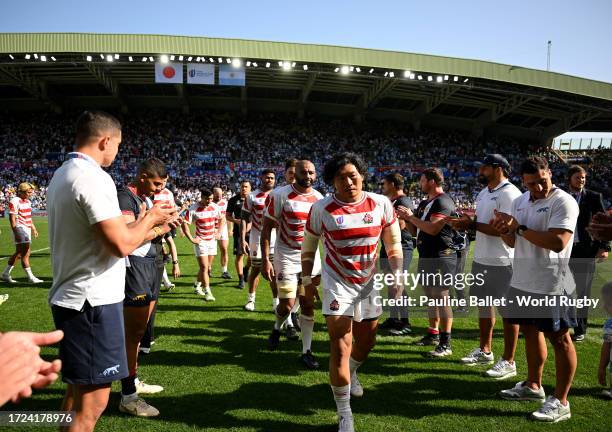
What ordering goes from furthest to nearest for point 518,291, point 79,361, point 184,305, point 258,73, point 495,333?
1. point 258,73
2. point 184,305
3. point 495,333
4. point 518,291
5. point 79,361

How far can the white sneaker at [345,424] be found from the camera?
3.33 meters

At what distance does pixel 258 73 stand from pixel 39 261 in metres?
21.8

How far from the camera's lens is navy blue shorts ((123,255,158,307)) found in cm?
373

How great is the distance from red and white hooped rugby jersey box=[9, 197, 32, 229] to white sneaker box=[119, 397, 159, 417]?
7473 millimetres

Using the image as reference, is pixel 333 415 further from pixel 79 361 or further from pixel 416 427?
pixel 79 361

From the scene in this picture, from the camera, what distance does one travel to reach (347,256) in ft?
11.6

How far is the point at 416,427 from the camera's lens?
3.52m

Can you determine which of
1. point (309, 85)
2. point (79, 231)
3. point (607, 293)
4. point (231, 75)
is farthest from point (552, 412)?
point (309, 85)

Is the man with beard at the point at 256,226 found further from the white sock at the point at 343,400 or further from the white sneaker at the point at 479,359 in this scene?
the white sock at the point at 343,400

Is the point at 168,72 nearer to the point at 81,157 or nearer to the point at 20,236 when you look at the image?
the point at 20,236

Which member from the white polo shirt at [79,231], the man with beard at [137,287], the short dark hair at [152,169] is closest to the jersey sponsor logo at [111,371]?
the white polo shirt at [79,231]

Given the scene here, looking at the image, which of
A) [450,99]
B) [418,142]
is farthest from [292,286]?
[418,142]

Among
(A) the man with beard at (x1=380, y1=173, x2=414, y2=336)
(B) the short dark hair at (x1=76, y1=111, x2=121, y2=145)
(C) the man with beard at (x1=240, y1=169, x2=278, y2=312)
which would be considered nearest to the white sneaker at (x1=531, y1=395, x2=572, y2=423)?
(A) the man with beard at (x1=380, y1=173, x2=414, y2=336)

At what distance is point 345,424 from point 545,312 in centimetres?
194
